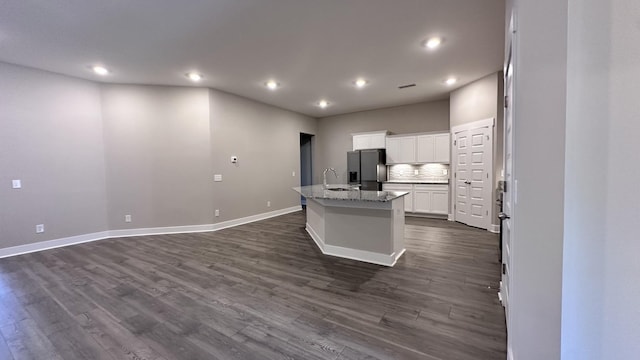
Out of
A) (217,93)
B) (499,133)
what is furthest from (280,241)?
(499,133)

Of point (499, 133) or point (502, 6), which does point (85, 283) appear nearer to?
point (502, 6)

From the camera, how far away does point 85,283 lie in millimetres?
2801

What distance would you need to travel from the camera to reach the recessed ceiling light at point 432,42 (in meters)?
3.25

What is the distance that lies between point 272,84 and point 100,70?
9.11 feet

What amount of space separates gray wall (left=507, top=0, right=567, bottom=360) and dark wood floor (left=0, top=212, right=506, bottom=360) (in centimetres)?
85

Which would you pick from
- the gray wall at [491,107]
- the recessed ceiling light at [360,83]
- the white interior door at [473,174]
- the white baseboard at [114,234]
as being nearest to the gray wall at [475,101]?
the gray wall at [491,107]

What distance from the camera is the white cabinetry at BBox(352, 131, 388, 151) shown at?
21.9 feet

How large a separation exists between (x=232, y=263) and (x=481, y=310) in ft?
9.24

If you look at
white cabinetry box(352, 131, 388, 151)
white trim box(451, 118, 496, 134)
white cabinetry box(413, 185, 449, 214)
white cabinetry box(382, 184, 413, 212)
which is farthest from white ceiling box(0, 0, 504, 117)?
white cabinetry box(382, 184, 413, 212)

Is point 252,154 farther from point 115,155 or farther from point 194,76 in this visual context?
point 115,155

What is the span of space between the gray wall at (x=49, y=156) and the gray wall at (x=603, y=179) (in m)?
6.26

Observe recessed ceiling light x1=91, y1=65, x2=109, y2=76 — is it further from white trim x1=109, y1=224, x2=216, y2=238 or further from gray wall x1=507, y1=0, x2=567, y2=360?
gray wall x1=507, y1=0, x2=567, y2=360

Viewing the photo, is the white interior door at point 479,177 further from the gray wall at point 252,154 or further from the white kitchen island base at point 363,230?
the gray wall at point 252,154

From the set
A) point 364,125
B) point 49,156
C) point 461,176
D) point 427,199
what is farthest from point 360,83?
point 49,156
